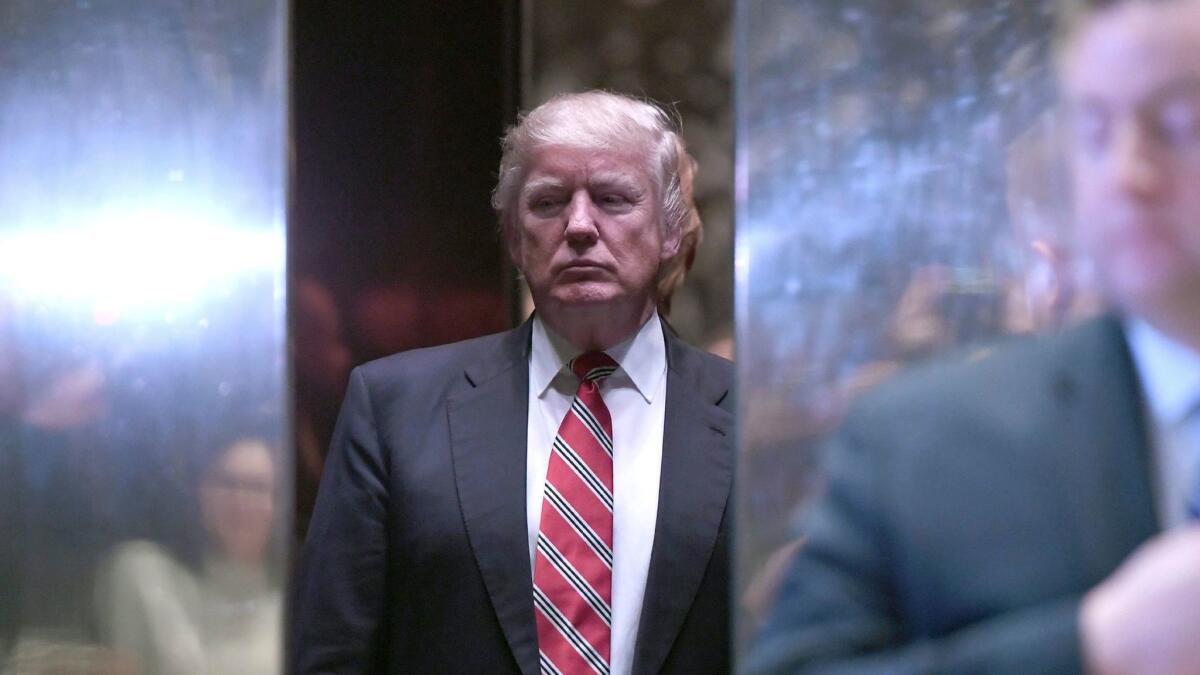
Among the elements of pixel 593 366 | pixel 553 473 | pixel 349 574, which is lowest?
pixel 349 574

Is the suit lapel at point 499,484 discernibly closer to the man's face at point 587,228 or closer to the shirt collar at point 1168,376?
the man's face at point 587,228

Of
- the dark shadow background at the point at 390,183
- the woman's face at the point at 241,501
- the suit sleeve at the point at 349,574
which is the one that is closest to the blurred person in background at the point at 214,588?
the woman's face at the point at 241,501

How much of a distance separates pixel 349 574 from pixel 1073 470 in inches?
31.8

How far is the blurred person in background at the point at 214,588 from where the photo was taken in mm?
1407

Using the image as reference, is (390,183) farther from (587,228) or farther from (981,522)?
(981,522)

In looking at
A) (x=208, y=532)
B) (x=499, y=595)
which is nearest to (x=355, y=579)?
(x=499, y=595)

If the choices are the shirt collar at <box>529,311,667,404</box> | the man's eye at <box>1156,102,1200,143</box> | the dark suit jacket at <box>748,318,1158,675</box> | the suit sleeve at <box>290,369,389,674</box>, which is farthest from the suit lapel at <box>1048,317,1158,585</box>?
the suit sleeve at <box>290,369,389,674</box>

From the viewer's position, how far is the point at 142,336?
1.47 meters

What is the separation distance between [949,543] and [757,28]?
1.39 ft

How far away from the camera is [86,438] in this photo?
4.85ft

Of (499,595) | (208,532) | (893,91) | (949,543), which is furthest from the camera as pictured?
(499,595)

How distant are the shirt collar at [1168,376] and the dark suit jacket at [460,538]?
60 centimetres

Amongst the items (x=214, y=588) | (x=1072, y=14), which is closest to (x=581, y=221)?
(x=214, y=588)

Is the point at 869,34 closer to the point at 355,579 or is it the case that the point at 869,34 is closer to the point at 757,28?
the point at 757,28
